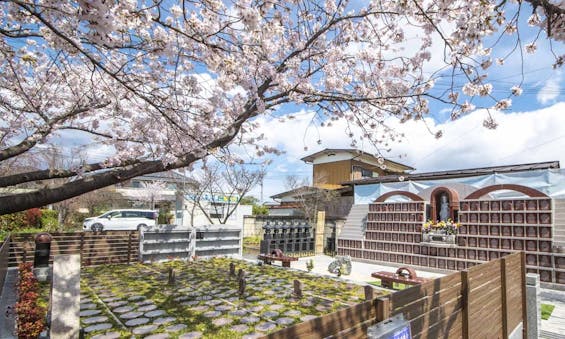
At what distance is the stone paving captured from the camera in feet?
17.4

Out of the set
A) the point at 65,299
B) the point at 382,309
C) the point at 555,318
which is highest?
the point at 382,309

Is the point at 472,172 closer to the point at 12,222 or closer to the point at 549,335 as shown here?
the point at 549,335

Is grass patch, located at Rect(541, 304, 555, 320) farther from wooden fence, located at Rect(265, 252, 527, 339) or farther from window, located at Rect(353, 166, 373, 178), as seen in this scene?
window, located at Rect(353, 166, 373, 178)

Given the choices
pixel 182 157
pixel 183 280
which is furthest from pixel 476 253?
pixel 182 157

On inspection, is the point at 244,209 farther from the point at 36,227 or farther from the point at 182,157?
the point at 182,157

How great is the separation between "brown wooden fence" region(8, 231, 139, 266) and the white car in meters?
10.0

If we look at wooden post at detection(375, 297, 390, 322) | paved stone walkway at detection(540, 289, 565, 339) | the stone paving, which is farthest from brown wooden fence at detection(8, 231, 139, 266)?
paved stone walkway at detection(540, 289, 565, 339)

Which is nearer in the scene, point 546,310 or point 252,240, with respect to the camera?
point 546,310

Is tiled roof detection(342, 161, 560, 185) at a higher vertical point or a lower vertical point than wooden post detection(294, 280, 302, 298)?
higher

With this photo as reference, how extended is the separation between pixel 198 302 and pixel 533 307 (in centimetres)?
596

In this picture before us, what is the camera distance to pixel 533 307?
18.2ft

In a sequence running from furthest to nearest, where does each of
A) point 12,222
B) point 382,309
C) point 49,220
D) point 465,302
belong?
1. point 49,220
2. point 12,222
3. point 465,302
4. point 382,309

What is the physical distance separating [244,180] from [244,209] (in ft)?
32.5

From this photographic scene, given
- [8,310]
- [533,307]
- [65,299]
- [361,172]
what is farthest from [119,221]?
[533,307]
